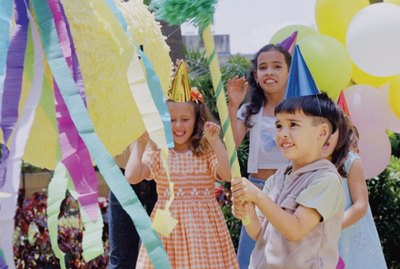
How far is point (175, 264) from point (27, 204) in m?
1.71

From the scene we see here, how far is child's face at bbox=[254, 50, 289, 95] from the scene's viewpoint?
3010 millimetres

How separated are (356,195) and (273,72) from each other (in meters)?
0.69

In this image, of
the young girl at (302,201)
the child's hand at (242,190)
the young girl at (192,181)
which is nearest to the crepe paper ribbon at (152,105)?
the child's hand at (242,190)

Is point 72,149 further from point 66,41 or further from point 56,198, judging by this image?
point 66,41

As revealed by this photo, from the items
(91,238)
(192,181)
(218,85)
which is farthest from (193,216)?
(91,238)

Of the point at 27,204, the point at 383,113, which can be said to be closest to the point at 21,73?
the point at 383,113

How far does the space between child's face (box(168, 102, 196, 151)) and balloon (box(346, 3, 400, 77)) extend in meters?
0.78

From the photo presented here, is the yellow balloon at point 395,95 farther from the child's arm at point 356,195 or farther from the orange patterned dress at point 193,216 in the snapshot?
the orange patterned dress at point 193,216

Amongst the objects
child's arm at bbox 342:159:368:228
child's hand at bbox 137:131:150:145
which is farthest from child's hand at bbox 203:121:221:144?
child's arm at bbox 342:159:368:228

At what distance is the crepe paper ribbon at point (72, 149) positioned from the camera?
1091 millimetres

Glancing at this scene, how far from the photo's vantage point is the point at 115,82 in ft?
3.98

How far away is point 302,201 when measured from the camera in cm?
196

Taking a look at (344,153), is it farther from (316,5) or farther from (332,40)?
(316,5)

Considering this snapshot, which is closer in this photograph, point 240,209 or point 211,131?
point 240,209
